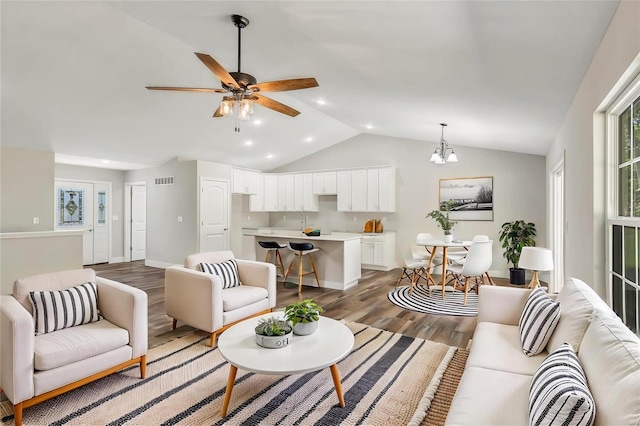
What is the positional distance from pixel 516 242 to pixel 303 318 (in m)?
4.96

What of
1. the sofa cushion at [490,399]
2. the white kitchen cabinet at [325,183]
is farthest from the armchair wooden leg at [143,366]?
the white kitchen cabinet at [325,183]

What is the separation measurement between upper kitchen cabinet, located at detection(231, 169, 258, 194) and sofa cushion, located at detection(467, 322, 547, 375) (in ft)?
21.0

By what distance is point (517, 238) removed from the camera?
19.5 feet

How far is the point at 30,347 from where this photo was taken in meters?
2.02

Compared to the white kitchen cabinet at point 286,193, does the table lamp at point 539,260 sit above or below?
below

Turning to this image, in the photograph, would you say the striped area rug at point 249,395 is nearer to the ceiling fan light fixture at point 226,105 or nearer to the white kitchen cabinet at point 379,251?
the ceiling fan light fixture at point 226,105

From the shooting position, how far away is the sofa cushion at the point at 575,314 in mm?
1740

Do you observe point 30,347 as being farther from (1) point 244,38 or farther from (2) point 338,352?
(1) point 244,38

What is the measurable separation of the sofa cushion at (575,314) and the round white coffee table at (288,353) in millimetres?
1203

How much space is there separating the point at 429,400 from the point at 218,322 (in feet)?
6.37

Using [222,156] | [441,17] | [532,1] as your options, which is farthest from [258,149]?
[532,1]

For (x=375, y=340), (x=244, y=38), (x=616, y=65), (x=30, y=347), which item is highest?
(x=244, y=38)

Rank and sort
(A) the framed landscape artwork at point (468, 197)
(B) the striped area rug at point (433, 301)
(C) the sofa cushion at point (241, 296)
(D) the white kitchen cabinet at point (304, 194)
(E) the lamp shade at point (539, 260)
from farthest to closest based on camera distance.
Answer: (D) the white kitchen cabinet at point (304, 194) → (A) the framed landscape artwork at point (468, 197) → (B) the striped area rug at point (433, 301) → (C) the sofa cushion at point (241, 296) → (E) the lamp shade at point (539, 260)

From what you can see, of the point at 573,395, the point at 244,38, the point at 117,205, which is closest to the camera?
the point at 573,395
